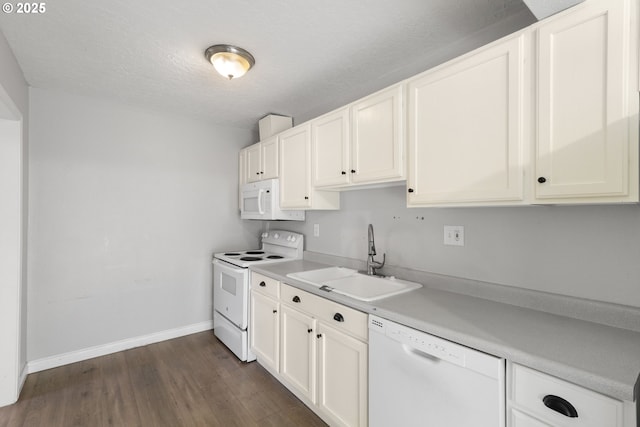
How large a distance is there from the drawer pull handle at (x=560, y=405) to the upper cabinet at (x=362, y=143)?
114 cm

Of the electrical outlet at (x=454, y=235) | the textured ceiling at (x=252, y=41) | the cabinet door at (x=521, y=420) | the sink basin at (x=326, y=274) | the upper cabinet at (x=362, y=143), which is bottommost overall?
the cabinet door at (x=521, y=420)

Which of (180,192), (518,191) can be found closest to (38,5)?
(180,192)

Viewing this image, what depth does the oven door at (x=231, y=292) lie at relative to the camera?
2652 mm

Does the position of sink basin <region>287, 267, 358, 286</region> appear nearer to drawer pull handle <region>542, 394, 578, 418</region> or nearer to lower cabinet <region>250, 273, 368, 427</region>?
lower cabinet <region>250, 273, 368, 427</region>

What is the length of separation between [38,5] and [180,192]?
74.9 inches

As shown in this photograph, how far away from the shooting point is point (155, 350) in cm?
289

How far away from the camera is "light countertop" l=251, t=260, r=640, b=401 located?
2.95ft

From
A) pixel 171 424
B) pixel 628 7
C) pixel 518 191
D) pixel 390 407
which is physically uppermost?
pixel 628 7

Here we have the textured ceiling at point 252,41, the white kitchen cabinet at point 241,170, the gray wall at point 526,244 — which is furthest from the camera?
the white kitchen cabinet at point 241,170

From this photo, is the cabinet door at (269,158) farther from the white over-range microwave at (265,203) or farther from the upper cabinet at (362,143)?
the upper cabinet at (362,143)

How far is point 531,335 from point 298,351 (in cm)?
142

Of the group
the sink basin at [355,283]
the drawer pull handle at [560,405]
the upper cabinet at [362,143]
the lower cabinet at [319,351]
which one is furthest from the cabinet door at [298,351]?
the drawer pull handle at [560,405]

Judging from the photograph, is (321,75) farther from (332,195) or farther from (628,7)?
(628,7)

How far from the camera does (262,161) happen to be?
3.07 m
